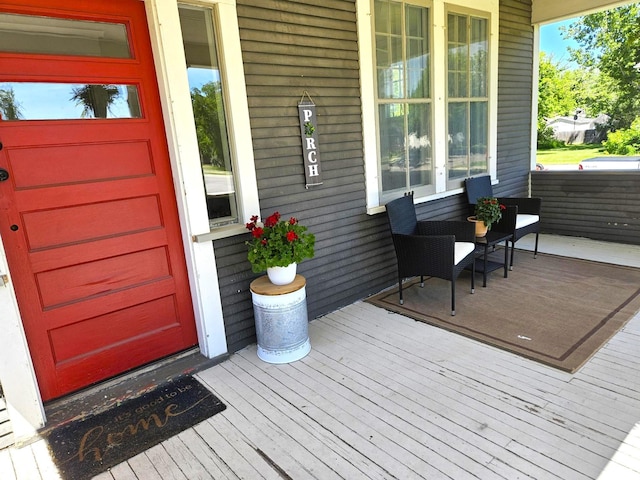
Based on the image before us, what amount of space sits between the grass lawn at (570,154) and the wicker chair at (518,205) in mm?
6796

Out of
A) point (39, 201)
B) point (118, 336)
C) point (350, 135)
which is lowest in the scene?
point (118, 336)

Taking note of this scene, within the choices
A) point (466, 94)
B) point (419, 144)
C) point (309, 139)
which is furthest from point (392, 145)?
point (466, 94)

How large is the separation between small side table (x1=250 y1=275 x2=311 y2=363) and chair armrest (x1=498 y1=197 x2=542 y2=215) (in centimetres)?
288

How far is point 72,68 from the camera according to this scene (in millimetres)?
2102

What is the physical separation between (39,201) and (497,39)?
4.77 metres

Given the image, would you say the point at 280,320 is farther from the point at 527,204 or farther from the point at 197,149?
the point at 527,204

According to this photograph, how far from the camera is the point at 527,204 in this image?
14.2ft

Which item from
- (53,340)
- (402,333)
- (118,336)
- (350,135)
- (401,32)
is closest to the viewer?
(53,340)

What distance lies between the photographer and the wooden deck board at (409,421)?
1.71m

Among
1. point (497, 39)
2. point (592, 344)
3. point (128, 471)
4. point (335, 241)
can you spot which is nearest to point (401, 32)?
point (497, 39)

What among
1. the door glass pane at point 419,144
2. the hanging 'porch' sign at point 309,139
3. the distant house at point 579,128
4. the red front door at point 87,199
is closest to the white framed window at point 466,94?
the door glass pane at point 419,144

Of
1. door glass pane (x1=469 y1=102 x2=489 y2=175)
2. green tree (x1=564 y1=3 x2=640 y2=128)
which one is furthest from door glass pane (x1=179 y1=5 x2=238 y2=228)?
green tree (x1=564 y1=3 x2=640 y2=128)

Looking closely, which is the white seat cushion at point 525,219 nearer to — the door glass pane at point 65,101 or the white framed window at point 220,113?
the white framed window at point 220,113

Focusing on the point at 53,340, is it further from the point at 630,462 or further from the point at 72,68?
the point at 630,462
